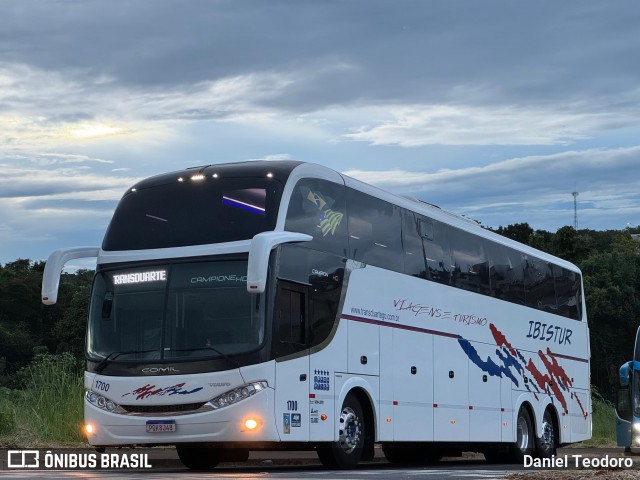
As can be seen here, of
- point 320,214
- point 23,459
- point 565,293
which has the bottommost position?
point 23,459

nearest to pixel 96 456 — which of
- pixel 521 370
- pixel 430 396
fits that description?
pixel 430 396

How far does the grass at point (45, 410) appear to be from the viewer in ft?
69.6

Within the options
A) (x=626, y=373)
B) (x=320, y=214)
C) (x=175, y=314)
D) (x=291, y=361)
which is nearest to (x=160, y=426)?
(x=175, y=314)

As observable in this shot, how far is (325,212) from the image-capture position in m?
18.0

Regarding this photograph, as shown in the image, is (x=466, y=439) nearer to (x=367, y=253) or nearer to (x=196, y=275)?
(x=367, y=253)

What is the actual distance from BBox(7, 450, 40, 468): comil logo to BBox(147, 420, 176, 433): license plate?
215 cm

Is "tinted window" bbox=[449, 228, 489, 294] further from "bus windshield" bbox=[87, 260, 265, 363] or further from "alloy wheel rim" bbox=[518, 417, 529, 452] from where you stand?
"bus windshield" bbox=[87, 260, 265, 363]

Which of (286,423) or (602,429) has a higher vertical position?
(602,429)

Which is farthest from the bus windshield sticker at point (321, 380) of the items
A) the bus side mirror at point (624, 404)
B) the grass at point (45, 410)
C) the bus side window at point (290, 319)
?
the bus side mirror at point (624, 404)

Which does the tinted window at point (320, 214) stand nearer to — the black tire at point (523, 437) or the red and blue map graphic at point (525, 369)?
the red and blue map graphic at point (525, 369)

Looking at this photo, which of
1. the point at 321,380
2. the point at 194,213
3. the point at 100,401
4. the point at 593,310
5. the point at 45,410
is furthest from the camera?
the point at 593,310

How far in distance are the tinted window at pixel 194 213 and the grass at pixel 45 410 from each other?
5.03 m

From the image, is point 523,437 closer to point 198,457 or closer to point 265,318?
point 198,457

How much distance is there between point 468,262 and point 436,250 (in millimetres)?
1708
